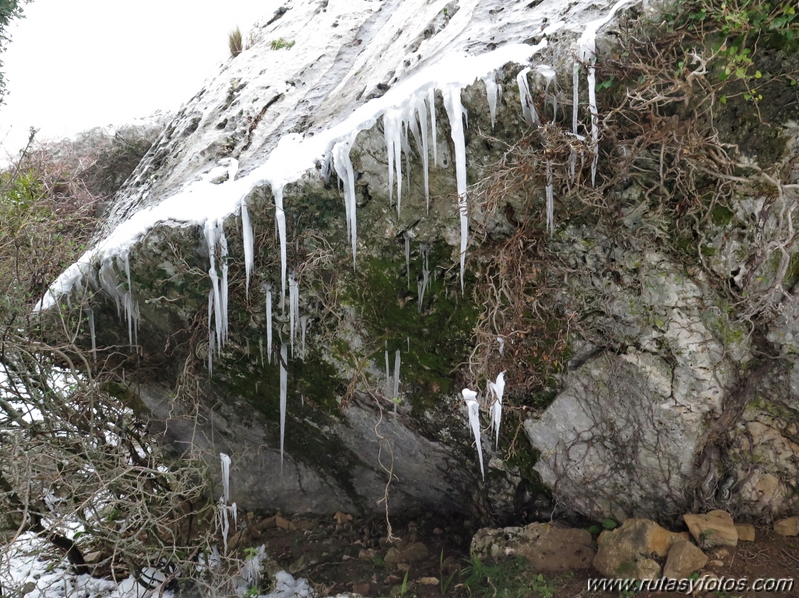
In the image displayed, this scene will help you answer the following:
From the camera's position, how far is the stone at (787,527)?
293 centimetres

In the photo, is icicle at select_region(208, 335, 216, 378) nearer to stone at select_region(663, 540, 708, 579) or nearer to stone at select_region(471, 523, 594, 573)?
stone at select_region(471, 523, 594, 573)

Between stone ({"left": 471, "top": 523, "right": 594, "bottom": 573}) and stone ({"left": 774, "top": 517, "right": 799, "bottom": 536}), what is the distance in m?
1.04

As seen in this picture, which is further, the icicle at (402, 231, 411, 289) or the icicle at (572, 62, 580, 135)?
the icicle at (402, 231, 411, 289)

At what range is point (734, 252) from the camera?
2711 mm

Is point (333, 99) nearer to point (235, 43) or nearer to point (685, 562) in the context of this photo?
point (235, 43)

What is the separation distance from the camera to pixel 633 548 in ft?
9.84

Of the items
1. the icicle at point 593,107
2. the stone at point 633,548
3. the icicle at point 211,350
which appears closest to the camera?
the icicle at point 593,107

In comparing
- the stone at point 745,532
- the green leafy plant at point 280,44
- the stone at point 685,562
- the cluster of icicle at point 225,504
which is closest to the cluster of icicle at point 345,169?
the cluster of icicle at point 225,504

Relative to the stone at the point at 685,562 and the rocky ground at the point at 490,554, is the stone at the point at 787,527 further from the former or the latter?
the stone at the point at 685,562

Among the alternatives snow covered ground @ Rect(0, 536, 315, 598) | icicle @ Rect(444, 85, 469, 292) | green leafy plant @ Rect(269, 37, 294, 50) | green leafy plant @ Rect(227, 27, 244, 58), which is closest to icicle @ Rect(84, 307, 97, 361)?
snow covered ground @ Rect(0, 536, 315, 598)

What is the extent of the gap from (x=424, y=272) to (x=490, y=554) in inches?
76.0

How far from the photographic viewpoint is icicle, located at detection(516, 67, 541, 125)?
2.65 metres

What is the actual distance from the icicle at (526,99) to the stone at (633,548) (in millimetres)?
2417

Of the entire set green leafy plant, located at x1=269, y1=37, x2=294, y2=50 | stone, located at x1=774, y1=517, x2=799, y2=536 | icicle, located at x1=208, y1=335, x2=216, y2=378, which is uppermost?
green leafy plant, located at x1=269, y1=37, x2=294, y2=50
